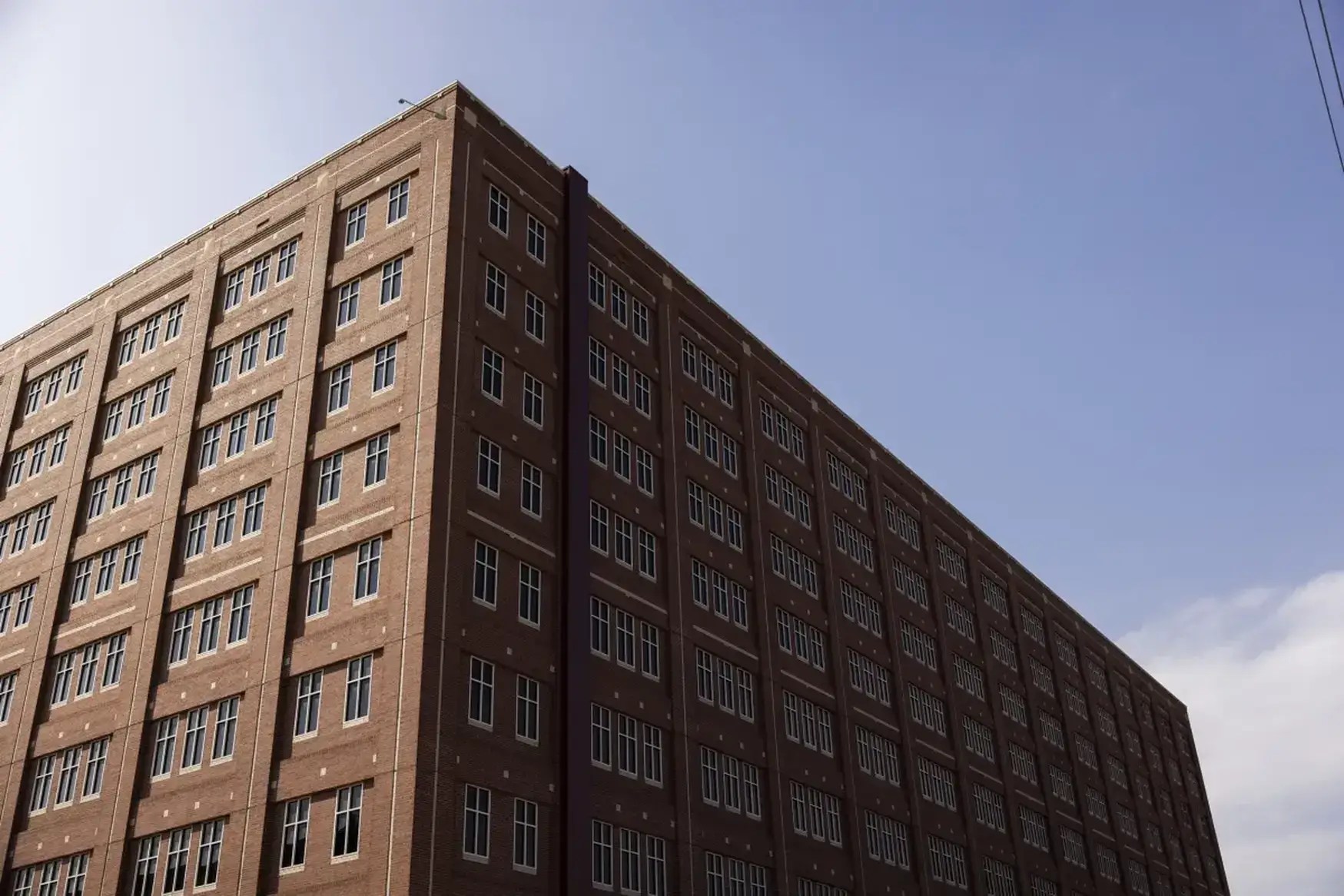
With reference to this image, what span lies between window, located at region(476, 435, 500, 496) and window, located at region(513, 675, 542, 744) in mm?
6347

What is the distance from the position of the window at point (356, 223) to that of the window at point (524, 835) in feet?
72.6

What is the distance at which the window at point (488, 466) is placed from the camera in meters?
→ 41.0

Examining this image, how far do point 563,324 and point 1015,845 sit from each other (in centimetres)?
4138

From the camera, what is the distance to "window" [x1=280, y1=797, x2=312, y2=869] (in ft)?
119

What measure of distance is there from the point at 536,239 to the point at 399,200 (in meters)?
5.35

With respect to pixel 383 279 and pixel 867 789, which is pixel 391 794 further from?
pixel 867 789

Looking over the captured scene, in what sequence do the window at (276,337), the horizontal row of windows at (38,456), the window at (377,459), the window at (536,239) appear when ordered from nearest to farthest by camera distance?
the window at (377,459), the window at (276,337), the window at (536,239), the horizontal row of windows at (38,456)

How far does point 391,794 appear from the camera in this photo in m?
34.8

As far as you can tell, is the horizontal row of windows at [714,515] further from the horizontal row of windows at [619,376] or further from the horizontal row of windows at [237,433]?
the horizontal row of windows at [237,433]

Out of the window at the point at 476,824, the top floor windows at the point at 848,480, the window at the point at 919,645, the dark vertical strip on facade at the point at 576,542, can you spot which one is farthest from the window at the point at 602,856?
the window at the point at 919,645

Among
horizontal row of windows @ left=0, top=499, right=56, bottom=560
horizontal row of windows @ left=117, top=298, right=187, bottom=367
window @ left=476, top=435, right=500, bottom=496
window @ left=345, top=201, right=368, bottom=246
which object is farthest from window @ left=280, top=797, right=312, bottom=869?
horizontal row of windows @ left=117, top=298, right=187, bottom=367

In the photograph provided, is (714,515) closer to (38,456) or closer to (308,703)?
(308,703)

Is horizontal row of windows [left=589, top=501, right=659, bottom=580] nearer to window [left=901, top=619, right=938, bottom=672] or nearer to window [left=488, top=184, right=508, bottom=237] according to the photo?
window [left=488, top=184, right=508, bottom=237]

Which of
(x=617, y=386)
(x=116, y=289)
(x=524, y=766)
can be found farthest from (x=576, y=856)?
(x=116, y=289)
